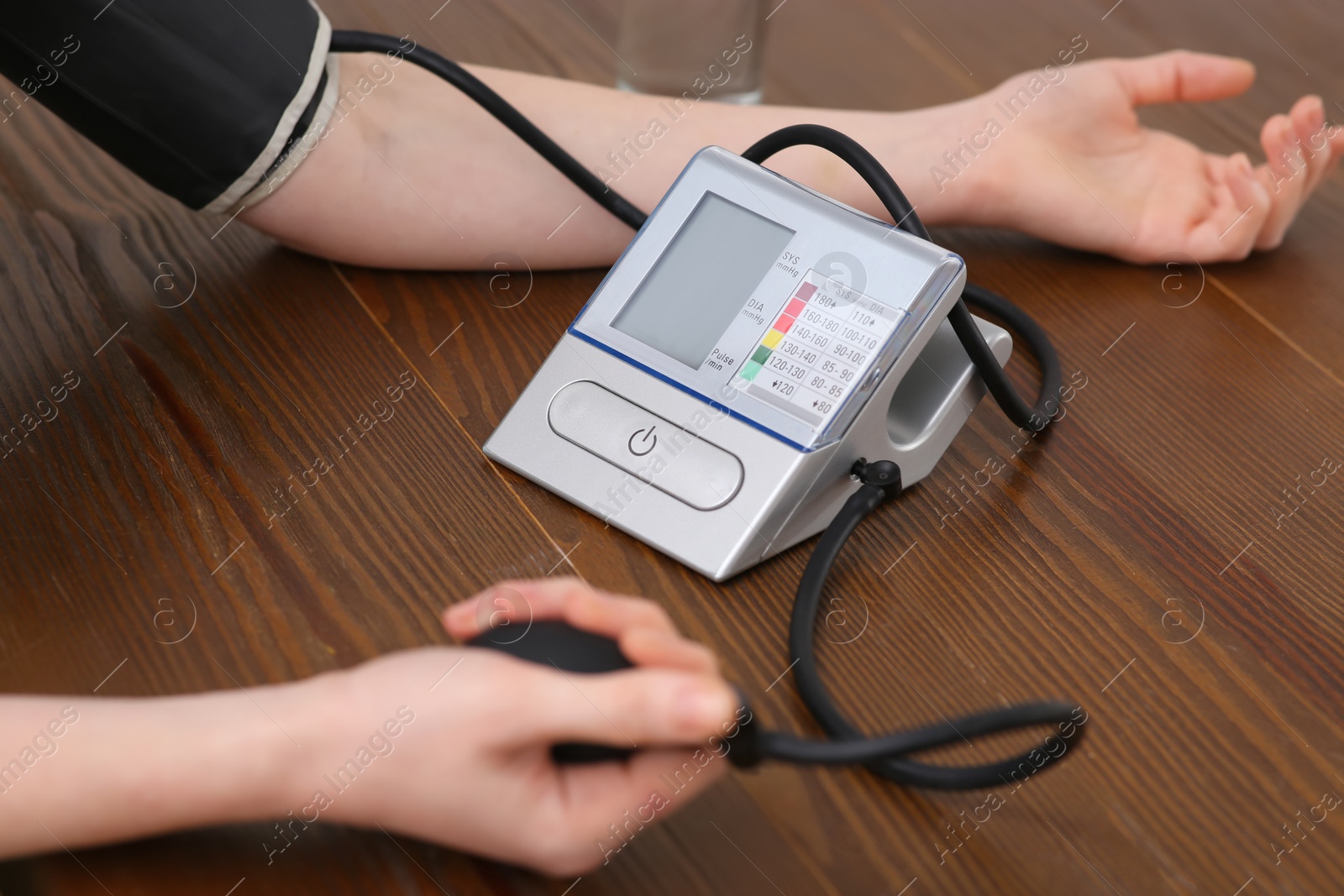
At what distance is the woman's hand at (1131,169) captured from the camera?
0.67m

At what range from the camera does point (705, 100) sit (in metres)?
0.74

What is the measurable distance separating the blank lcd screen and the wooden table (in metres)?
0.09

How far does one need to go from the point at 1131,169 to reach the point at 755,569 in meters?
0.42

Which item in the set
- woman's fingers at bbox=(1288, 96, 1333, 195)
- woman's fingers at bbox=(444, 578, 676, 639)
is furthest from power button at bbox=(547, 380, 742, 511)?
woman's fingers at bbox=(1288, 96, 1333, 195)

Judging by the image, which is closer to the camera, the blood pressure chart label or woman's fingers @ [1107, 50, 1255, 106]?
the blood pressure chart label

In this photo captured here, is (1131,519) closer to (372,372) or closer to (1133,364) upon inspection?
(1133,364)

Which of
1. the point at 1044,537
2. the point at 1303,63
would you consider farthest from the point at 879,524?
the point at 1303,63

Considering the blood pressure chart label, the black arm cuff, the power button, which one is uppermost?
the black arm cuff

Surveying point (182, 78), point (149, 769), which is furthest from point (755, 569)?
point (182, 78)

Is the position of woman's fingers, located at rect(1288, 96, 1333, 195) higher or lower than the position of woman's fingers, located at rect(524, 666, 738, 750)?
lower

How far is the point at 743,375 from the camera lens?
0.48 meters

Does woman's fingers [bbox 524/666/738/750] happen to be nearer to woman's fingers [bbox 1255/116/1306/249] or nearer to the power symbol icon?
the power symbol icon

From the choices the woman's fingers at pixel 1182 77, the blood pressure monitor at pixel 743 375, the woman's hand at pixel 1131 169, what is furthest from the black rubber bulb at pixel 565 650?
the woman's fingers at pixel 1182 77

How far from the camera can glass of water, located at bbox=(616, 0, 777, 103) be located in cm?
76
